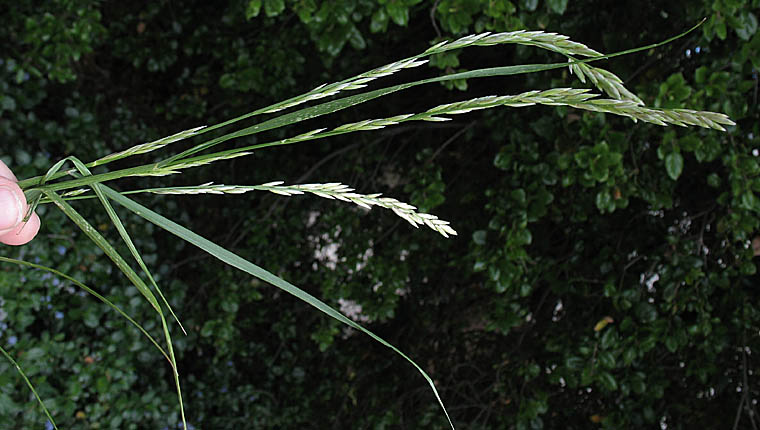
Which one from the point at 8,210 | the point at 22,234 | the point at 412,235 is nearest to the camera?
the point at 8,210

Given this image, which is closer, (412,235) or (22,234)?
(22,234)

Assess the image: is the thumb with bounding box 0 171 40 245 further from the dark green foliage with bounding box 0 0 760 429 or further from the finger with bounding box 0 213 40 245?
the dark green foliage with bounding box 0 0 760 429

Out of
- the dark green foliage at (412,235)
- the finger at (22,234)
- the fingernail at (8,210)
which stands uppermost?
the fingernail at (8,210)

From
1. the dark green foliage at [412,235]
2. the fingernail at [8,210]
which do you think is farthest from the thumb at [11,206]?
the dark green foliage at [412,235]

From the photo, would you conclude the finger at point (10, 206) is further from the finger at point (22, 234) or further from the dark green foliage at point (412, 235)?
the dark green foliage at point (412, 235)

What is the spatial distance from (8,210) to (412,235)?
1.96 metres

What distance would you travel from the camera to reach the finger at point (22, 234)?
559 mm

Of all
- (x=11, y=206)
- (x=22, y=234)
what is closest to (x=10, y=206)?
(x=11, y=206)

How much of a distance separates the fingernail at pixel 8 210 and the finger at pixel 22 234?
25mm

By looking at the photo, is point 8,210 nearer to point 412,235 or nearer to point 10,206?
point 10,206

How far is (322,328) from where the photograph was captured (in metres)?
2.45

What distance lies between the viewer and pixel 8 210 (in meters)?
0.50

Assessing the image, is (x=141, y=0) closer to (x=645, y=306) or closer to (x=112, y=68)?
(x=112, y=68)

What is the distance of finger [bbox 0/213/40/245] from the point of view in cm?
56
